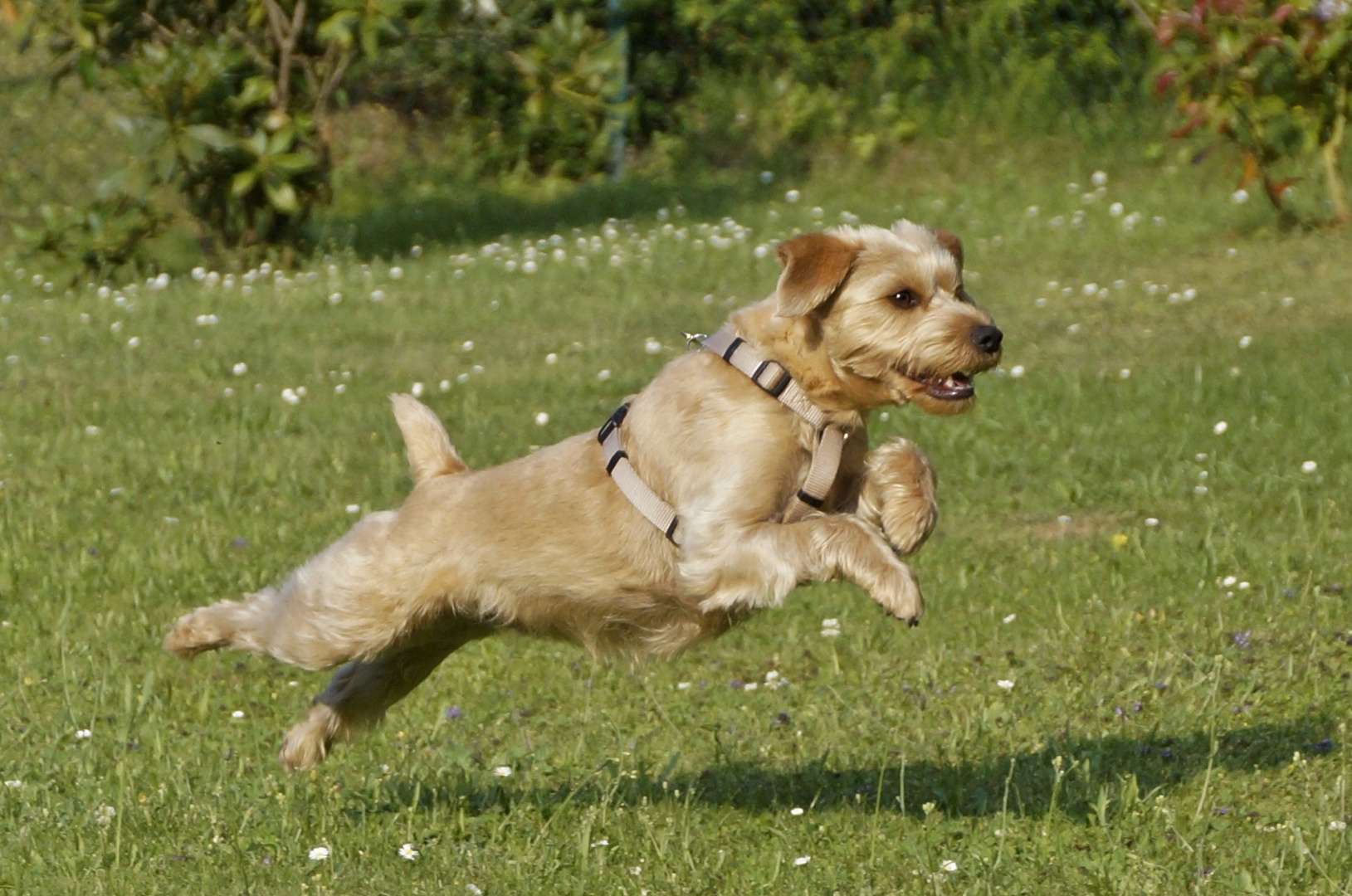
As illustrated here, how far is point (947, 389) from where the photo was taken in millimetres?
4750

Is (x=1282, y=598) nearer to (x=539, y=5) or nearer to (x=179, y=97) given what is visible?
(x=179, y=97)

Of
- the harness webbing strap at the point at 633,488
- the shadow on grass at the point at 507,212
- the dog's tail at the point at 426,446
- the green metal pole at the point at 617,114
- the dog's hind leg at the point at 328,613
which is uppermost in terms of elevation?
the harness webbing strap at the point at 633,488

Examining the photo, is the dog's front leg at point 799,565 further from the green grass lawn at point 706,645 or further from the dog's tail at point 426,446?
the dog's tail at point 426,446

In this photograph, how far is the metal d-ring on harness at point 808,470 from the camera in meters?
4.65

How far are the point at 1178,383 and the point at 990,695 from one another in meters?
4.01

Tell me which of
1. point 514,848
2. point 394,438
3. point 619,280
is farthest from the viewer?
point 619,280

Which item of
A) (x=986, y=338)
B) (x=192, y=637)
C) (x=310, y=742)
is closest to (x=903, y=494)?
(x=986, y=338)

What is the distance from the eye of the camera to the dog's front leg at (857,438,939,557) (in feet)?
15.1

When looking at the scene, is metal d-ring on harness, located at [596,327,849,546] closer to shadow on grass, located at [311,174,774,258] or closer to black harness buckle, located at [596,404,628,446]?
black harness buckle, located at [596,404,628,446]

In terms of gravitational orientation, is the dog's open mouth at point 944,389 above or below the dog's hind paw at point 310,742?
above

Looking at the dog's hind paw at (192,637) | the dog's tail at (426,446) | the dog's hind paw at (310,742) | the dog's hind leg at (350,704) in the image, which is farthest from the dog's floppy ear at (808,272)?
the dog's hind paw at (192,637)

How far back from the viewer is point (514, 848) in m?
4.68

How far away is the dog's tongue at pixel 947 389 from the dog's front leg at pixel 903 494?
5.7 inches

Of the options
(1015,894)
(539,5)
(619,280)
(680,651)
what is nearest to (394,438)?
(619,280)
